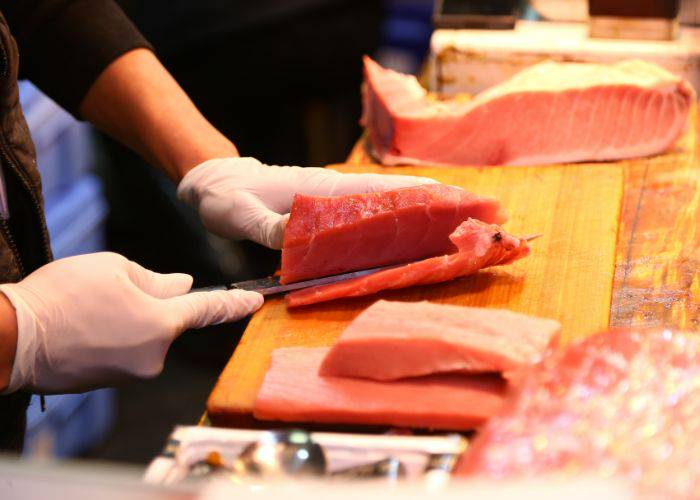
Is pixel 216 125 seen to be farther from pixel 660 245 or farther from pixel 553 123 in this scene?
pixel 660 245

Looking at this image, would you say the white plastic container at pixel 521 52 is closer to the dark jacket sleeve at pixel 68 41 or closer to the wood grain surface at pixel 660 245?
the wood grain surface at pixel 660 245

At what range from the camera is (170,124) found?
8.88 ft

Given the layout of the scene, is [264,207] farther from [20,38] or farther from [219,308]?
[20,38]

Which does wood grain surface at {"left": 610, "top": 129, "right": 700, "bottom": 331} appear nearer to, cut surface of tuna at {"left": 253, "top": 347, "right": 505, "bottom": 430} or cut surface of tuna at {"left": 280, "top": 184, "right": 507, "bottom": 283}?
cut surface of tuna at {"left": 280, "top": 184, "right": 507, "bottom": 283}

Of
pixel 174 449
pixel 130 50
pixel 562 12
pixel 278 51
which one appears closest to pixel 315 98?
pixel 278 51

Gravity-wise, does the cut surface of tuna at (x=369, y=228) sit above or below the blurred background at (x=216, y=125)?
above

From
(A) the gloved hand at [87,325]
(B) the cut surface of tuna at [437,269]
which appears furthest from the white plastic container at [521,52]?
(A) the gloved hand at [87,325]

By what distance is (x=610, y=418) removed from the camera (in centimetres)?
120

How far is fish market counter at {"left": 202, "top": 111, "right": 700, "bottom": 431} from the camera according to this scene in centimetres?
196

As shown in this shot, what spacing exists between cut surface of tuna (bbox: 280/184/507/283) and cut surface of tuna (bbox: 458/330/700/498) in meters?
0.80

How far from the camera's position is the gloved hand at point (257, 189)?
2396 mm

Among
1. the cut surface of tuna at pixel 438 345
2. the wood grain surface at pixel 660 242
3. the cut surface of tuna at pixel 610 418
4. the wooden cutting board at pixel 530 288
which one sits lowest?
the wood grain surface at pixel 660 242

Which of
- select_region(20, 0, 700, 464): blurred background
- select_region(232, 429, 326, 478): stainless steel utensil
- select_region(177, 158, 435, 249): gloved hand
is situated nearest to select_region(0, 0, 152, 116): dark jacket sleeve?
select_region(177, 158, 435, 249): gloved hand

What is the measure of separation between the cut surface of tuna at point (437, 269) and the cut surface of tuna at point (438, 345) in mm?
319
